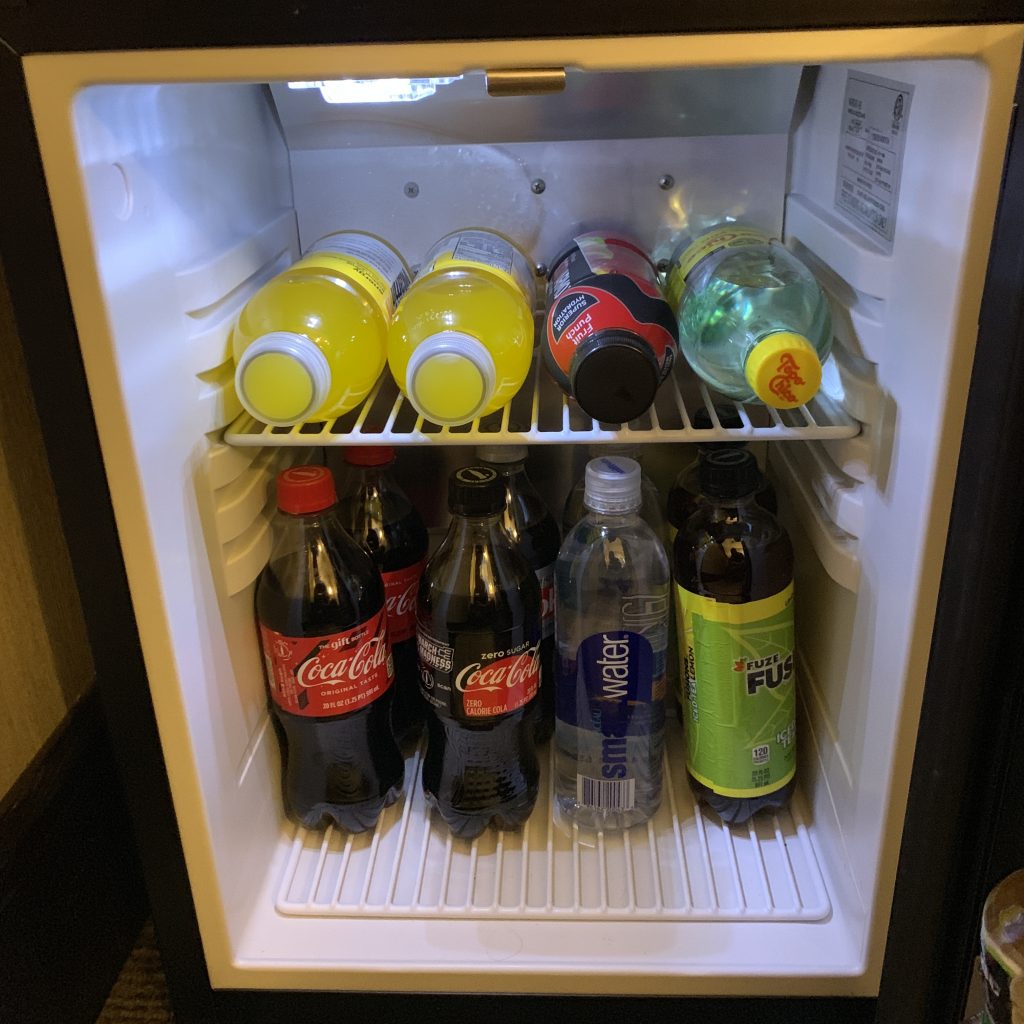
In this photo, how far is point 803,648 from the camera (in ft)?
3.61

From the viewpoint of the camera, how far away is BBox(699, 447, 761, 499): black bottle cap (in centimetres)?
93

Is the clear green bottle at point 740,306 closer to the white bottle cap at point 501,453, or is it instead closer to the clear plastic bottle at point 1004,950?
the white bottle cap at point 501,453

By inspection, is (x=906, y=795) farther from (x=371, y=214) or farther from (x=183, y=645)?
(x=371, y=214)

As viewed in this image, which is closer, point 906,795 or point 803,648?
point 906,795

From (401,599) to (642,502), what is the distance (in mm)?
296

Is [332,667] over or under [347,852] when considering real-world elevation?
over

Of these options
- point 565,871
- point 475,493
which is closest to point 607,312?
point 475,493

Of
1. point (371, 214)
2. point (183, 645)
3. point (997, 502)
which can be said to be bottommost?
point (183, 645)

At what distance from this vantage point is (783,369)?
725 mm

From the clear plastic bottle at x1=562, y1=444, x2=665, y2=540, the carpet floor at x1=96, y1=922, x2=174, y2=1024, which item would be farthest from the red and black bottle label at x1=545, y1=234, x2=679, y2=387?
the carpet floor at x1=96, y1=922, x2=174, y2=1024

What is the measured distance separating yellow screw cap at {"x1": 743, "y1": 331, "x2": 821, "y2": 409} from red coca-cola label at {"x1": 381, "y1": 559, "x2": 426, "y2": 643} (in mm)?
483

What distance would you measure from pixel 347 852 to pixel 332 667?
0.22 metres

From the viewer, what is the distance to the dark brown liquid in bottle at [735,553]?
0.94 metres

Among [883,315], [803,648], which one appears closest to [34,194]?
[883,315]
